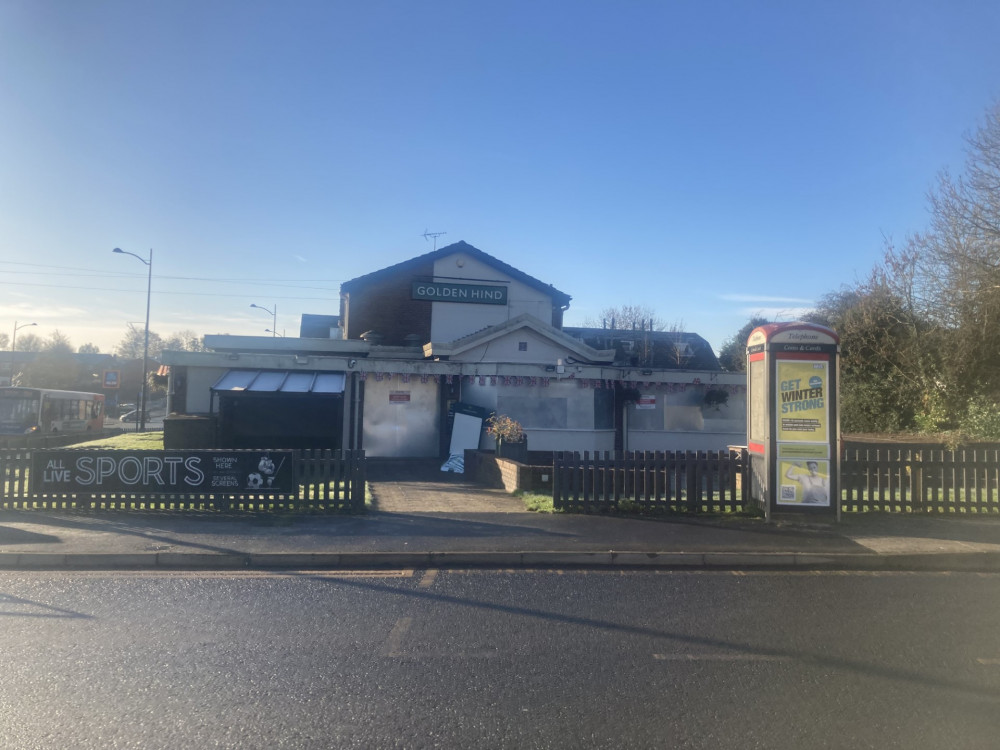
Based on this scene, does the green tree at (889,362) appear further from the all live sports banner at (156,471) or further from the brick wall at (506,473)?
the all live sports banner at (156,471)

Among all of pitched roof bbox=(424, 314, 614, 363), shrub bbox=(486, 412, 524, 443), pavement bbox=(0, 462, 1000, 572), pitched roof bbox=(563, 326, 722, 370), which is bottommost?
pavement bbox=(0, 462, 1000, 572)

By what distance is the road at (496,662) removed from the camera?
4.39m

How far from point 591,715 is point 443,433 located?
17.9m

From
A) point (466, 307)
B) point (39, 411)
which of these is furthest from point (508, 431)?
point (39, 411)

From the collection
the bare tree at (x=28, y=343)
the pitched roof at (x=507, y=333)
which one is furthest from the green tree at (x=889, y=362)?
the bare tree at (x=28, y=343)

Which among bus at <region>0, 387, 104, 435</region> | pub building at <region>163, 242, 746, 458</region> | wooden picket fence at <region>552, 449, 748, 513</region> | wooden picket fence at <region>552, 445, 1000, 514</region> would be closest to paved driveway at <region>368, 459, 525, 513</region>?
wooden picket fence at <region>552, 449, 748, 513</region>

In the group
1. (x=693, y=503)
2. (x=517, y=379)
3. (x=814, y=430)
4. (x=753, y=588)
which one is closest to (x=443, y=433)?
(x=517, y=379)

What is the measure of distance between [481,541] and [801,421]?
544cm

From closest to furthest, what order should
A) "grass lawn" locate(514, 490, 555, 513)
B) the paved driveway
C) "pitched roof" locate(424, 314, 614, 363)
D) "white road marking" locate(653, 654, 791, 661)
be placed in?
"white road marking" locate(653, 654, 791, 661) → "grass lawn" locate(514, 490, 555, 513) → the paved driveway → "pitched roof" locate(424, 314, 614, 363)

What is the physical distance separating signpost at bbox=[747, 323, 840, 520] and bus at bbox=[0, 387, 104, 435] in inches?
1371

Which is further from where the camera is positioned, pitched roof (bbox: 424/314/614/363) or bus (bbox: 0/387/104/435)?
bus (bbox: 0/387/104/435)

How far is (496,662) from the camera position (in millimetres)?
5539

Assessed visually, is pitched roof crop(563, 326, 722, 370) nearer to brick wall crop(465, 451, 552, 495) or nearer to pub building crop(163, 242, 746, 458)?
pub building crop(163, 242, 746, 458)

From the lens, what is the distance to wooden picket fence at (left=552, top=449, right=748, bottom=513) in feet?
39.9
